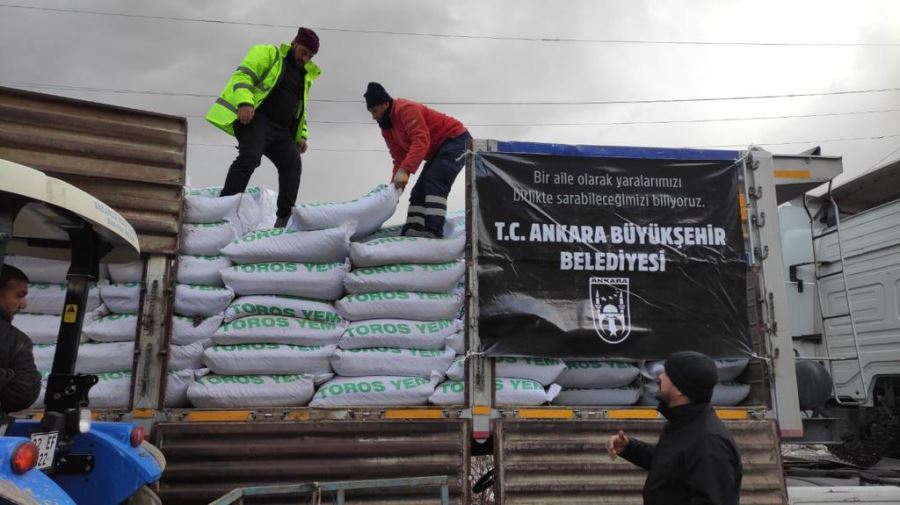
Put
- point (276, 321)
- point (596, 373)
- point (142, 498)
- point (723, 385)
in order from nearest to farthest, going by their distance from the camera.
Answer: point (142, 498)
point (276, 321)
point (596, 373)
point (723, 385)

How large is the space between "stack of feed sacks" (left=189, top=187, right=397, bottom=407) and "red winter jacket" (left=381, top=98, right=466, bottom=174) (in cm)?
64

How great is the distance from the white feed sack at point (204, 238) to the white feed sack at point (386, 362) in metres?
0.98

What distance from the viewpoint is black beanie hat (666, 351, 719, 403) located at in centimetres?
255

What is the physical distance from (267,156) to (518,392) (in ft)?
8.52

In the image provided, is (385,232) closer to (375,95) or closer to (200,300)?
(375,95)

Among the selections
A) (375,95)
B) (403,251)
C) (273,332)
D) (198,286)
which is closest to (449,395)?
(403,251)

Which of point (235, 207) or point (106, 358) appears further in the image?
point (235, 207)

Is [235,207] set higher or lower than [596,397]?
higher

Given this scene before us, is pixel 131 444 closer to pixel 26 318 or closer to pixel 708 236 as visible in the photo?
pixel 26 318

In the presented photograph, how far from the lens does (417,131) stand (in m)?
4.72

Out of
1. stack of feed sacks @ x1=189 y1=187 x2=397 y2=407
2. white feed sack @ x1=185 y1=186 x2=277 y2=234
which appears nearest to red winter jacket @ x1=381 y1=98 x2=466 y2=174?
stack of feed sacks @ x1=189 y1=187 x2=397 y2=407

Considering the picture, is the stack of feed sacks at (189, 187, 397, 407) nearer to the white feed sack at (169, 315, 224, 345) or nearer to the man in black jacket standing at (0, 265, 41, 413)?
the white feed sack at (169, 315, 224, 345)

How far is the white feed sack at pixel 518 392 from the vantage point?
3846mm

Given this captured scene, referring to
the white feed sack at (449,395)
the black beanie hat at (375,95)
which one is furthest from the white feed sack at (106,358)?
the black beanie hat at (375,95)
